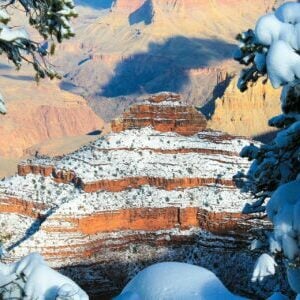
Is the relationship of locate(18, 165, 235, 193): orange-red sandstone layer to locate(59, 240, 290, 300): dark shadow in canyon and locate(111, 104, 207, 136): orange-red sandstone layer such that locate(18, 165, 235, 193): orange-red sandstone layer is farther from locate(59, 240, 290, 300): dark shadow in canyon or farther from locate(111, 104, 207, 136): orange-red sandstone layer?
locate(111, 104, 207, 136): orange-red sandstone layer

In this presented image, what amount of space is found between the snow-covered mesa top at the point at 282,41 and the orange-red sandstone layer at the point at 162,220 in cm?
2001

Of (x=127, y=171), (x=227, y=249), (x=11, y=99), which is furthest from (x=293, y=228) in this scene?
(x=11, y=99)

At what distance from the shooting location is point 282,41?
17.0 ft

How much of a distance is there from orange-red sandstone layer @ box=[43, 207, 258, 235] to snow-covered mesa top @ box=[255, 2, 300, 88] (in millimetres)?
20014

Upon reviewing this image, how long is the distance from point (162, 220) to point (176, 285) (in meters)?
18.6

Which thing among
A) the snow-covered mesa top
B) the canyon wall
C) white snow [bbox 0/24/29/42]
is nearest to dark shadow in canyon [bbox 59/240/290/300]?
white snow [bbox 0/24/29/42]

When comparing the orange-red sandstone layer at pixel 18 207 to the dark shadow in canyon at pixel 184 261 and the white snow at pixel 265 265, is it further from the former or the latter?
the white snow at pixel 265 265

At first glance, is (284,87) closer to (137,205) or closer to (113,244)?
(113,244)

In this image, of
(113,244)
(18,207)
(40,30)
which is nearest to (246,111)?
(18,207)

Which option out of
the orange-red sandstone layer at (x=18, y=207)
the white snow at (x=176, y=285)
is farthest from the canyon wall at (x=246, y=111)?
the white snow at (x=176, y=285)

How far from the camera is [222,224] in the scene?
25641mm

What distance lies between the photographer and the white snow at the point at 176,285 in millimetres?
7168

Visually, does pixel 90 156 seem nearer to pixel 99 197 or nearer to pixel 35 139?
pixel 99 197

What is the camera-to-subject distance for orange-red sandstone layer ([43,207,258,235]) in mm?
25234
